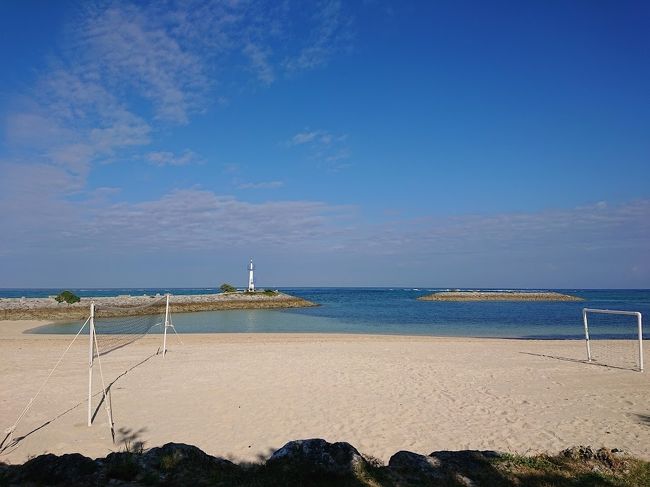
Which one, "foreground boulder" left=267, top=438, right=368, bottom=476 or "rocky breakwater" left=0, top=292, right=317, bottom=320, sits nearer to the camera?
"foreground boulder" left=267, top=438, right=368, bottom=476

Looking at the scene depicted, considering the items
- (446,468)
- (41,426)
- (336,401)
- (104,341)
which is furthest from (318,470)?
(104,341)

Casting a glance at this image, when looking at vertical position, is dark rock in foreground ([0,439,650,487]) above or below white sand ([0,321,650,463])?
above

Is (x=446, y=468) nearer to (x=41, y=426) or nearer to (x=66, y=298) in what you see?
(x=41, y=426)

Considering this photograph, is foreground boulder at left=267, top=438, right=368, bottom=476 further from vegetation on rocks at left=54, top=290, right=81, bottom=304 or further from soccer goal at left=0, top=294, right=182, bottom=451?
vegetation on rocks at left=54, top=290, right=81, bottom=304

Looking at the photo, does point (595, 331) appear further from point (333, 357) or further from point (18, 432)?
point (18, 432)

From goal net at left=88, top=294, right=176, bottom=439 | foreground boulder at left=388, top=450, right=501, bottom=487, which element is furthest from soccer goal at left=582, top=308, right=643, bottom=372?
goal net at left=88, top=294, right=176, bottom=439

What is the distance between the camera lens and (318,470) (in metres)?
4.55

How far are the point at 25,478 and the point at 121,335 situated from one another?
Result: 2138 centimetres

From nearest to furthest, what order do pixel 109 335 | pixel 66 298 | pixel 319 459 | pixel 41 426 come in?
pixel 319 459 < pixel 41 426 < pixel 109 335 < pixel 66 298

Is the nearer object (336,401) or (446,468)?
(446,468)

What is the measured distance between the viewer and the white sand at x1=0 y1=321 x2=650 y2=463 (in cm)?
766

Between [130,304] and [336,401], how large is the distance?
1604 inches

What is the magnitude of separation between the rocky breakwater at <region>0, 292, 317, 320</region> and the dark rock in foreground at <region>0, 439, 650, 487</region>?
1874cm

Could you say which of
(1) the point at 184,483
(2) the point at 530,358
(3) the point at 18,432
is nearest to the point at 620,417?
(2) the point at 530,358
